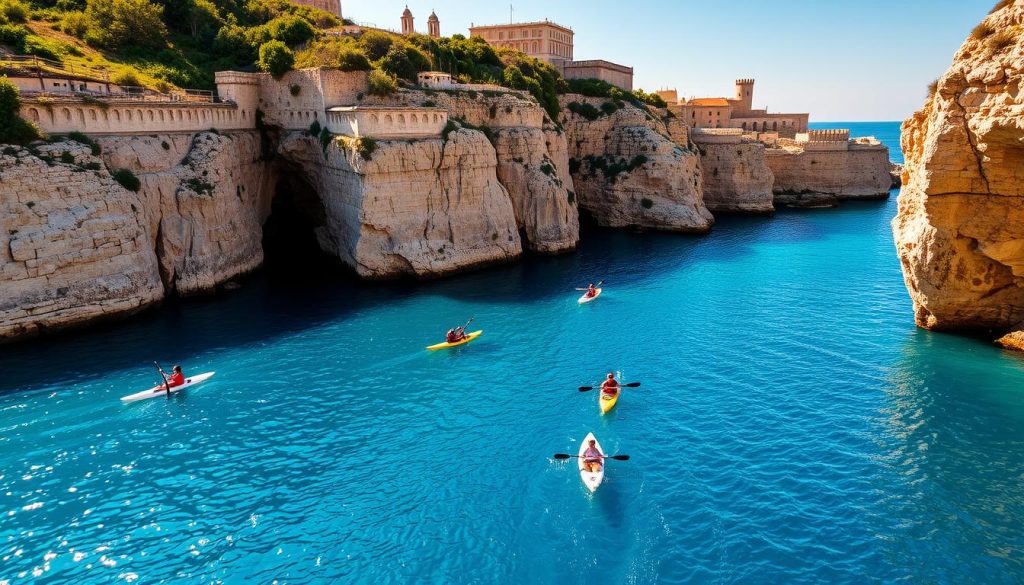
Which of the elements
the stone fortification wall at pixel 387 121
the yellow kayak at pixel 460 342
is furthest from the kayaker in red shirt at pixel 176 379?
the stone fortification wall at pixel 387 121

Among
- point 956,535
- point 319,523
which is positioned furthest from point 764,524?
point 319,523

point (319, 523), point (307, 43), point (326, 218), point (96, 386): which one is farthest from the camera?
point (307, 43)

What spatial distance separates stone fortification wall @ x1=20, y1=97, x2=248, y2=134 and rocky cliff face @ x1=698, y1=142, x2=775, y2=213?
55752 mm

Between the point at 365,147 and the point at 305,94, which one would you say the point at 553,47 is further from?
the point at 365,147

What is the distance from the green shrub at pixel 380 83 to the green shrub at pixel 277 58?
6673mm

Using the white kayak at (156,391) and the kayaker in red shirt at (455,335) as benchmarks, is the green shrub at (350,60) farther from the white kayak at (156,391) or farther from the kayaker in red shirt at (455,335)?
the white kayak at (156,391)

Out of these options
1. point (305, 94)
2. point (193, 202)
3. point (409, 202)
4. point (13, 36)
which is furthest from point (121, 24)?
point (409, 202)

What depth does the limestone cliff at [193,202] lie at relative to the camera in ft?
128

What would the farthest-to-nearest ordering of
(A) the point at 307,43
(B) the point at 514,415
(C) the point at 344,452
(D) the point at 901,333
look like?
(A) the point at 307,43, (D) the point at 901,333, (B) the point at 514,415, (C) the point at 344,452

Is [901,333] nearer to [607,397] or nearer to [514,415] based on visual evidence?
[607,397]

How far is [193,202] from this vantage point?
134 feet

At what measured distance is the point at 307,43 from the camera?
54.3 metres

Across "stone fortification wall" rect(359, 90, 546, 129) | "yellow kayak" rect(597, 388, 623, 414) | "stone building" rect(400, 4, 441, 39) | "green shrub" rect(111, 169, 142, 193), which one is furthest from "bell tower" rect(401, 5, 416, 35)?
Answer: "yellow kayak" rect(597, 388, 623, 414)

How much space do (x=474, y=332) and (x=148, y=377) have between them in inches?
645
